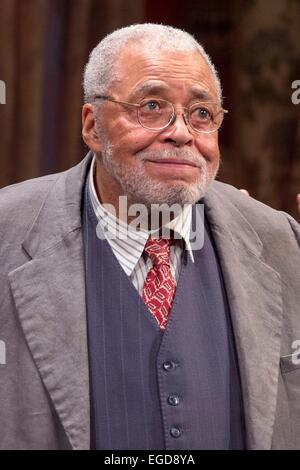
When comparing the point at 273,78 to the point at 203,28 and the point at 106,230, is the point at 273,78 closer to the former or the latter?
the point at 203,28

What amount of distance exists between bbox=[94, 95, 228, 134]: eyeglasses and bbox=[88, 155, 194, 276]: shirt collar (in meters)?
0.14

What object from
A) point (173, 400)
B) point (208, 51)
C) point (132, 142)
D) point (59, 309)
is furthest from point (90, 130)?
point (208, 51)

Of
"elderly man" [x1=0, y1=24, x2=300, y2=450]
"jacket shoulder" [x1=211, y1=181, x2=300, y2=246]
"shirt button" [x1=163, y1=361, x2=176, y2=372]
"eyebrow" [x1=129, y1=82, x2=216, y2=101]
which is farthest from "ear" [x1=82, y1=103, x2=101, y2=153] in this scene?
"shirt button" [x1=163, y1=361, x2=176, y2=372]

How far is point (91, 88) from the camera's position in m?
1.49

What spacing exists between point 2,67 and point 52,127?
0.73 ft

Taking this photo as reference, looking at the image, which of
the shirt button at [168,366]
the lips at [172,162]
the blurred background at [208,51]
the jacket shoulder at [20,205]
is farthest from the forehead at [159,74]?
the blurred background at [208,51]

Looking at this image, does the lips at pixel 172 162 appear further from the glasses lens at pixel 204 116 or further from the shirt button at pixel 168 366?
the shirt button at pixel 168 366

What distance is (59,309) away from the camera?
1341mm

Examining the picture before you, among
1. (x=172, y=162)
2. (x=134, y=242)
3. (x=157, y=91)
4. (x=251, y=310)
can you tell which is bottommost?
(x=251, y=310)

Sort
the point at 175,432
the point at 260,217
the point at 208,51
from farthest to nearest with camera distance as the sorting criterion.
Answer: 1. the point at 208,51
2. the point at 260,217
3. the point at 175,432

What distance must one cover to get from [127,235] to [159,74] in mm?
268

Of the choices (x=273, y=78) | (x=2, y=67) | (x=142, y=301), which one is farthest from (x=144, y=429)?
(x=273, y=78)

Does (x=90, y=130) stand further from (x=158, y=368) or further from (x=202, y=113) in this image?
(x=158, y=368)

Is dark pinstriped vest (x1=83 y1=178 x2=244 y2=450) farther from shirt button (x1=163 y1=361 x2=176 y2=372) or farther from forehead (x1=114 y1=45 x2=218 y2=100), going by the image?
forehead (x1=114 y1=45 x2=218 y2=100)
